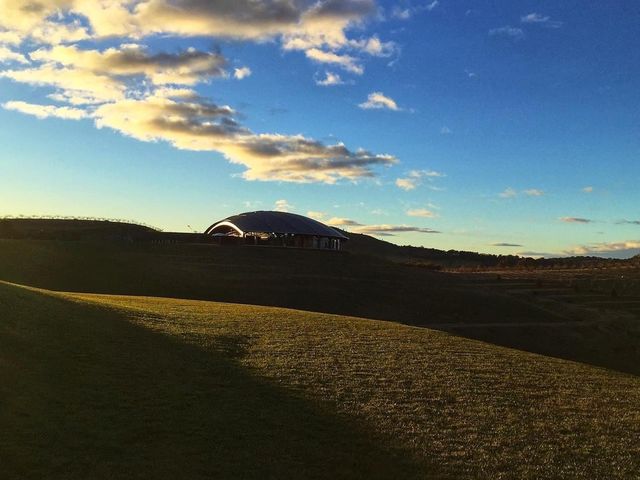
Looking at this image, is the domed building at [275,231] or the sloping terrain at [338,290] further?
the domed building at [275,231]

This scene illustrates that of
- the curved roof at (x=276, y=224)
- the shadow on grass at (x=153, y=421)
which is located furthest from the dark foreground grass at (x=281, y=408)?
the curved roof at (x=276, y=224)

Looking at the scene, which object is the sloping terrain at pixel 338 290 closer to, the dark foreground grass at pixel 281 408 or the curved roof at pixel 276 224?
the dark foreground grass at pixel 281 408

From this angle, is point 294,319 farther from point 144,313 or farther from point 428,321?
point 428,321

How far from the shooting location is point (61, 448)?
31.8ft

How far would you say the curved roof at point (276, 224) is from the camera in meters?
89.2

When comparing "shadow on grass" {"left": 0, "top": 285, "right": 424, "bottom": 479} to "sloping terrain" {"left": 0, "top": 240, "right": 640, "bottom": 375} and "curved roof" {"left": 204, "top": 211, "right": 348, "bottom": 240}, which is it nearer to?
"sloping terrain" {"left": 0, "top": 240, "right": 640, "bottom": 375}

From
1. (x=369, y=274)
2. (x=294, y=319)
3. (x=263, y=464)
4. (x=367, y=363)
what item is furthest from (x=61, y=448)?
(x=369, y=274)

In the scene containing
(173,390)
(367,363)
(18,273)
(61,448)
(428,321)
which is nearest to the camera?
(61,448)

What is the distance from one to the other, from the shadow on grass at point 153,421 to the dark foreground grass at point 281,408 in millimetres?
39

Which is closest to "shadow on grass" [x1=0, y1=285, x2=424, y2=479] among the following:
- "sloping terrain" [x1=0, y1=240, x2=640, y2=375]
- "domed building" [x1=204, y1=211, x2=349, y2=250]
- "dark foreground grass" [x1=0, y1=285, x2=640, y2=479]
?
"dark foreground grass" [x1=0, y1=285, x2=640, y2=479]

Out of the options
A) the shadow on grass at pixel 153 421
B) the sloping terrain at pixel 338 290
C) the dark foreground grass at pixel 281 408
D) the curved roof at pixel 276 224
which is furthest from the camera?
the curved roof at pixel 276 224

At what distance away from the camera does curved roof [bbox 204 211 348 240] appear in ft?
293

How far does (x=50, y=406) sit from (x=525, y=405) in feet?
35.9

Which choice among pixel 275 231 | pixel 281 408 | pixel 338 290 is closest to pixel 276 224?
pixel 275 231
